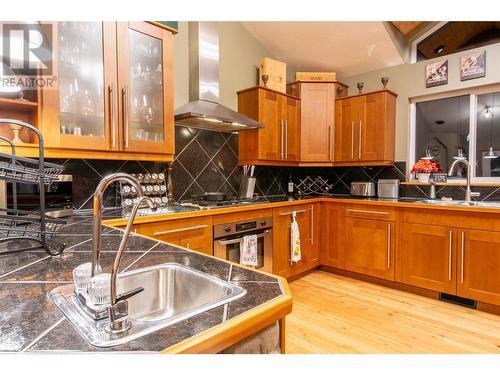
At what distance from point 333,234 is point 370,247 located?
16.8 inches

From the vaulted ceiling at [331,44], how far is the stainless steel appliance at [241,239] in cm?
219

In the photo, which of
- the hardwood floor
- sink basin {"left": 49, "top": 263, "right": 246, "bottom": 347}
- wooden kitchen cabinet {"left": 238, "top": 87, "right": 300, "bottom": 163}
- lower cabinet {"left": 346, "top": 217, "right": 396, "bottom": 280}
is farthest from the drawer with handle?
sink basin {"left": 49, "top": 263, "right": 246, "bottom": 347}

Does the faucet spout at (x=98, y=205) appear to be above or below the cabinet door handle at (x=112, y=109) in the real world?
below

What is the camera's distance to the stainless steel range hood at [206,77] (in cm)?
288

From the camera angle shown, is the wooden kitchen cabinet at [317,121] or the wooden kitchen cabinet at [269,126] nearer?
the wooden kitchen cabinet at [269,126]

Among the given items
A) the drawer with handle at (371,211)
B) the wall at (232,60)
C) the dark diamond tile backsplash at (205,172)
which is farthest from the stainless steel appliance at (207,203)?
the drawer with handle at (371,211)

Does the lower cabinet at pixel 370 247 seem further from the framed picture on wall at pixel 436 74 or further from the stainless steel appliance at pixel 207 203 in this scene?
the framed picture on wall at pixel 436 74

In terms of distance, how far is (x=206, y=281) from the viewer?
0.91m

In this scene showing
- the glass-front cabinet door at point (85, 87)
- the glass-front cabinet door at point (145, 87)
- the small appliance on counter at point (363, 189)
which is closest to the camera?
the glass-front cabinet door at point (85, 87)

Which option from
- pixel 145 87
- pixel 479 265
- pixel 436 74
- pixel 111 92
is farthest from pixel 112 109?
pixel 436 74
